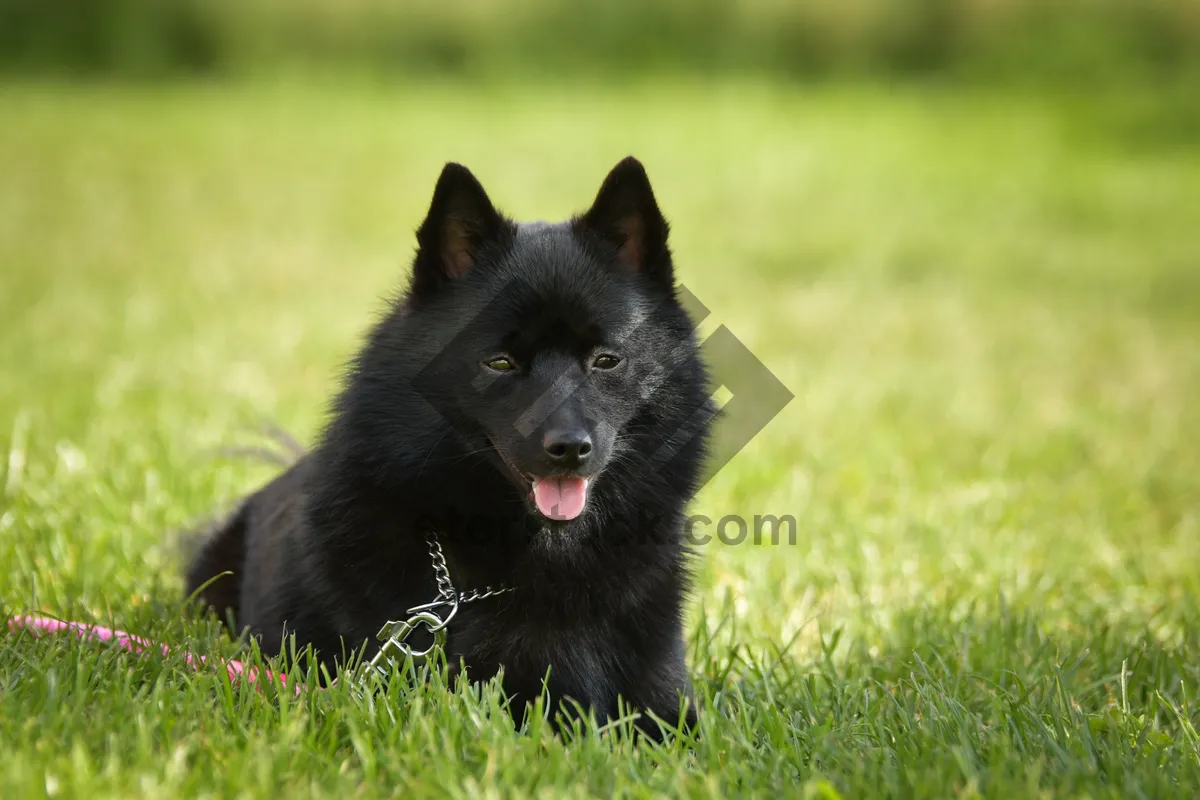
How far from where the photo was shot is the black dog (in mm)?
2672

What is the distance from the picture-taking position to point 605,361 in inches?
109

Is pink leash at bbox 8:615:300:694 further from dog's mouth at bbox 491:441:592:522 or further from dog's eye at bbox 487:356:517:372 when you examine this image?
dog's eye at bbox 487:356:517:372

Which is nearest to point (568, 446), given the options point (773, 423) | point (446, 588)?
point (446, 588)

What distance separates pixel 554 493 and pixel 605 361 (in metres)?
0.34

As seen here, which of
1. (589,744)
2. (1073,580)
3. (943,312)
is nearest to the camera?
(589,744)

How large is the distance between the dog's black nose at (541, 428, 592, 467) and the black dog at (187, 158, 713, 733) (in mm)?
20

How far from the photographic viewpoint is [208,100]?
16.1 metres

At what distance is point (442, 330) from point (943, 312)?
7.41 m

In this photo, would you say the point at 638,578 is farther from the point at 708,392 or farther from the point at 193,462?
the point at 193,462

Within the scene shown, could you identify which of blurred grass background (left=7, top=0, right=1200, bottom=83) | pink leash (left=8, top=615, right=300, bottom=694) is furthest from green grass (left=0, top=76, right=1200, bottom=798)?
blurred grass background (left=7, top=0, right=1200, bottom=83)

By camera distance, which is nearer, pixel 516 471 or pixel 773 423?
pixel 516 471

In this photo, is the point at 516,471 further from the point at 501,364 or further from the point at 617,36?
the point at 617,36

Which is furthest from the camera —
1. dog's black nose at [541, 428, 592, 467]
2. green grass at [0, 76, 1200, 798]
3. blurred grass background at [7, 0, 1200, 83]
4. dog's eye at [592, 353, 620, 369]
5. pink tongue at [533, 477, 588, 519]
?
blurred grass background at [7, 0, 1200, 83]

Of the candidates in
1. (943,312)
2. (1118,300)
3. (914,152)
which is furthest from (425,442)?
(914,152)
